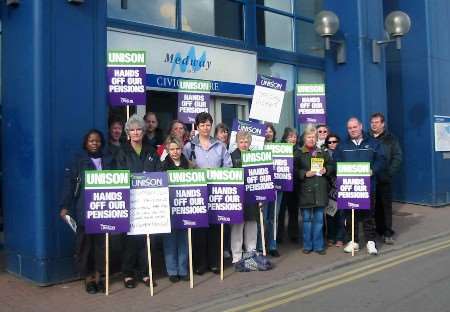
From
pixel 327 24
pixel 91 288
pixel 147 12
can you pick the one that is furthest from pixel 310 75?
pixel 91 288

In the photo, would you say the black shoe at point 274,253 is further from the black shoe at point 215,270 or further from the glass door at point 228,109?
the glass door at point 228,109

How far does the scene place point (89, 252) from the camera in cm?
661

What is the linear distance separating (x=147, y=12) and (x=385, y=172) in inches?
200

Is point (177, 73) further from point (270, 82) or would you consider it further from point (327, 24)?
point (327, 24)

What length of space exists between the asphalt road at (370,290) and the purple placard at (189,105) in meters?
3.31

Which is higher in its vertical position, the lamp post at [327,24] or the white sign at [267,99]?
the lamp post at [327,24]

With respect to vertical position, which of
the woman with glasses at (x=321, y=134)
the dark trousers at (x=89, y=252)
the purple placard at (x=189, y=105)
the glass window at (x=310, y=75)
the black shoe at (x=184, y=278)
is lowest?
the black shoe at (x=184, y=278)

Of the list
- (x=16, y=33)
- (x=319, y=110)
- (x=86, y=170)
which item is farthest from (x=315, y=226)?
(x=16, y=33)

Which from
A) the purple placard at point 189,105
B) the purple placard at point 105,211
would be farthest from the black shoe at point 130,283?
the purple placard at point 189,105

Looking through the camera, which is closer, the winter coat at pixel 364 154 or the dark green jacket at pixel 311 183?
the dark green jacket at pixel 311 183

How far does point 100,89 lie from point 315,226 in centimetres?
373

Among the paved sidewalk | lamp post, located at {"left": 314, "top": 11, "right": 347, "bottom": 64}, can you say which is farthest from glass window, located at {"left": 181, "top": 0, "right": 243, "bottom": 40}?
the paved sidewalk

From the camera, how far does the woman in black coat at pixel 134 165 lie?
674 cm

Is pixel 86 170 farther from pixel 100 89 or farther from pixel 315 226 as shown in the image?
pixel 315 226
